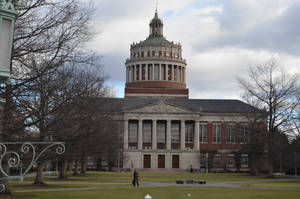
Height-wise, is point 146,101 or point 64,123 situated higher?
point 146,101

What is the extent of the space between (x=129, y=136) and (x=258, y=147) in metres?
46.5

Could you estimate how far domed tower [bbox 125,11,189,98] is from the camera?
5103 inches

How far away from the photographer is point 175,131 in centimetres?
11494

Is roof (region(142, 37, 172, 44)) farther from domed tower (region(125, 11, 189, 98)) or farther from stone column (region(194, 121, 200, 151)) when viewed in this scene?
stone column (region(194, 121, 200, 151))

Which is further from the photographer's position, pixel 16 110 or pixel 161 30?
pixel 161 30

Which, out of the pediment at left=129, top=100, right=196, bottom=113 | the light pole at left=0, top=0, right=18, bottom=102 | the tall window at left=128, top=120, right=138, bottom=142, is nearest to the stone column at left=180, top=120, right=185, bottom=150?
the pediment at left=129, top=100, right=196, bottom=113

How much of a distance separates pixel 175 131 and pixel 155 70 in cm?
2672

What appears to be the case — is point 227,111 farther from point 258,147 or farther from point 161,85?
point 258,147

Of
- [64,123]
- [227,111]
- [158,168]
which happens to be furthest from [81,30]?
[227,111]

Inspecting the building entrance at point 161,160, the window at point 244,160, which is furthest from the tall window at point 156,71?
the window at point 244,160

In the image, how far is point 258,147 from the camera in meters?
73.6

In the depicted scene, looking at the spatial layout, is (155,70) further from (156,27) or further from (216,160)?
(216,160)

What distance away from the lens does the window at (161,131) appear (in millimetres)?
114312

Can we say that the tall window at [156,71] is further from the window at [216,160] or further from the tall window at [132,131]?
the window at [216,160]
